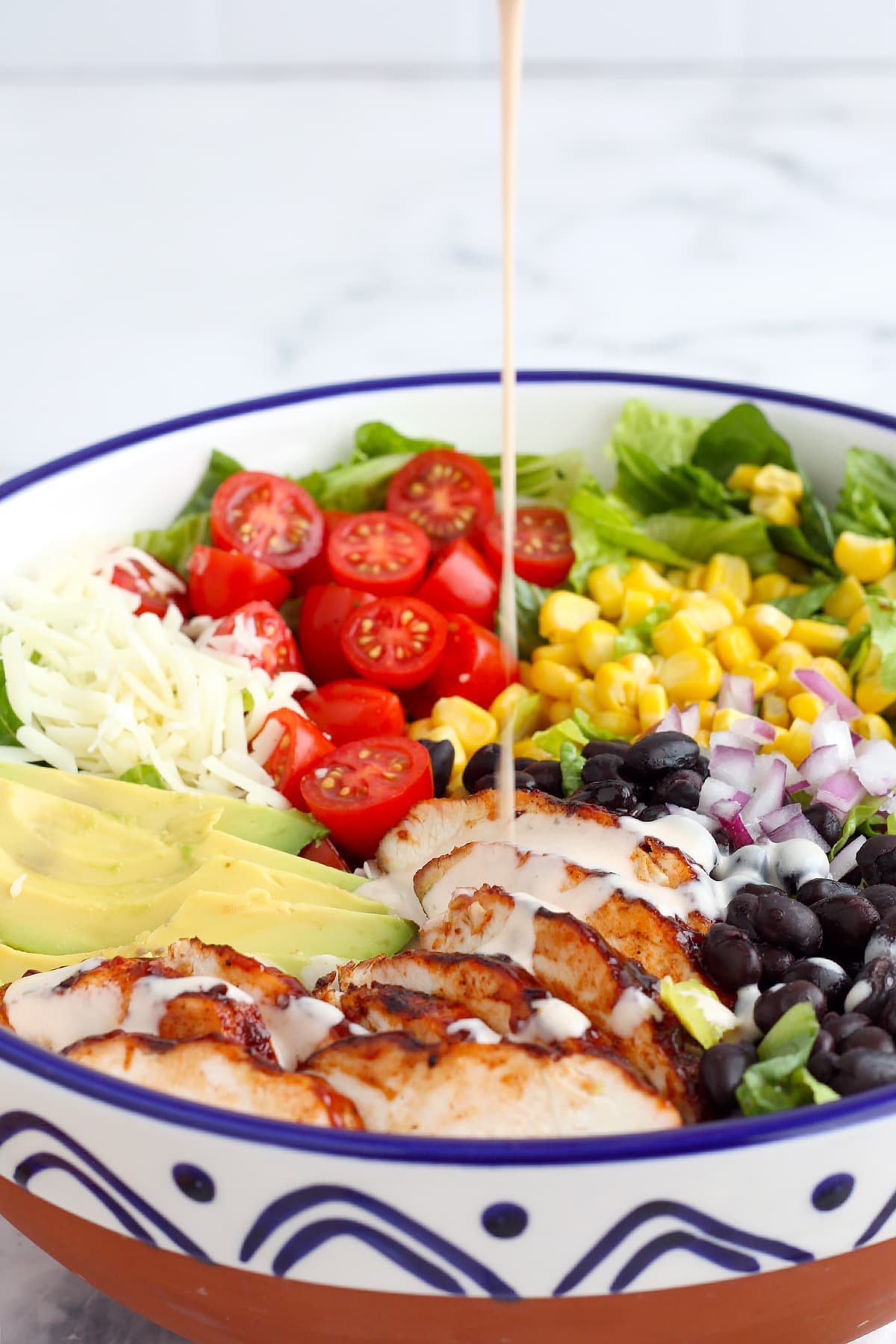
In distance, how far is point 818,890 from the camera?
300 centimetres

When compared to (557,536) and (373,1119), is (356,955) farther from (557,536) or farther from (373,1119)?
(557,536)

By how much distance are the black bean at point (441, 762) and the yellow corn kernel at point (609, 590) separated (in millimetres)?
869

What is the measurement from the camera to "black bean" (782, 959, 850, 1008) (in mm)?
2705

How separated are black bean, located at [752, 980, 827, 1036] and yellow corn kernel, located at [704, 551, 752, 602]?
228cm

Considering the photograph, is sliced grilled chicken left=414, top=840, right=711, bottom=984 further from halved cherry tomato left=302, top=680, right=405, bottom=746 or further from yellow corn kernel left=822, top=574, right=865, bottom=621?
yellow corn kernel left=822, top=574, right=865, bottom=621

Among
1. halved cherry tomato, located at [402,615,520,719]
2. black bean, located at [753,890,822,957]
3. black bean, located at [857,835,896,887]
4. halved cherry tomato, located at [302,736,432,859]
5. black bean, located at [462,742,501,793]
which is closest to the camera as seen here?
black bean, located at [753,890,822,957]

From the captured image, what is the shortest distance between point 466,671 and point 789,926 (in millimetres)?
1802

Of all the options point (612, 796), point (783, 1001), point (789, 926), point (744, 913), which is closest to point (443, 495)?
point (612, 796)

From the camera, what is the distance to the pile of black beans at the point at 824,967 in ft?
7.93

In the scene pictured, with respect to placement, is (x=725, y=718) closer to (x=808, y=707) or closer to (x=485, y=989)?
(x=808, y=707)

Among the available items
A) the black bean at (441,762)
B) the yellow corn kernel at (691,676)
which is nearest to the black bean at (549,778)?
the black bean at (441,762)

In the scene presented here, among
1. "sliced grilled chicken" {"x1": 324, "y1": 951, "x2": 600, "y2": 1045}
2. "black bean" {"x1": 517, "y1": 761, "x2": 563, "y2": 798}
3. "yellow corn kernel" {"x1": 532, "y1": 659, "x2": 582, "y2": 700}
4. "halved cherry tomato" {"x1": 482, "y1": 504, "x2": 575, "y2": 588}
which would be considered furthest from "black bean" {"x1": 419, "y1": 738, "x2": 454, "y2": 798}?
"sliced grilled chicken" {"x1": 324, "y1": 951, "x2": 600, "y2": 1045}

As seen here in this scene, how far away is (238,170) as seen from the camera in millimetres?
8883

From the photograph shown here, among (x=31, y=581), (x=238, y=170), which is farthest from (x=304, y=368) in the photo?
(x=31, y=581)
